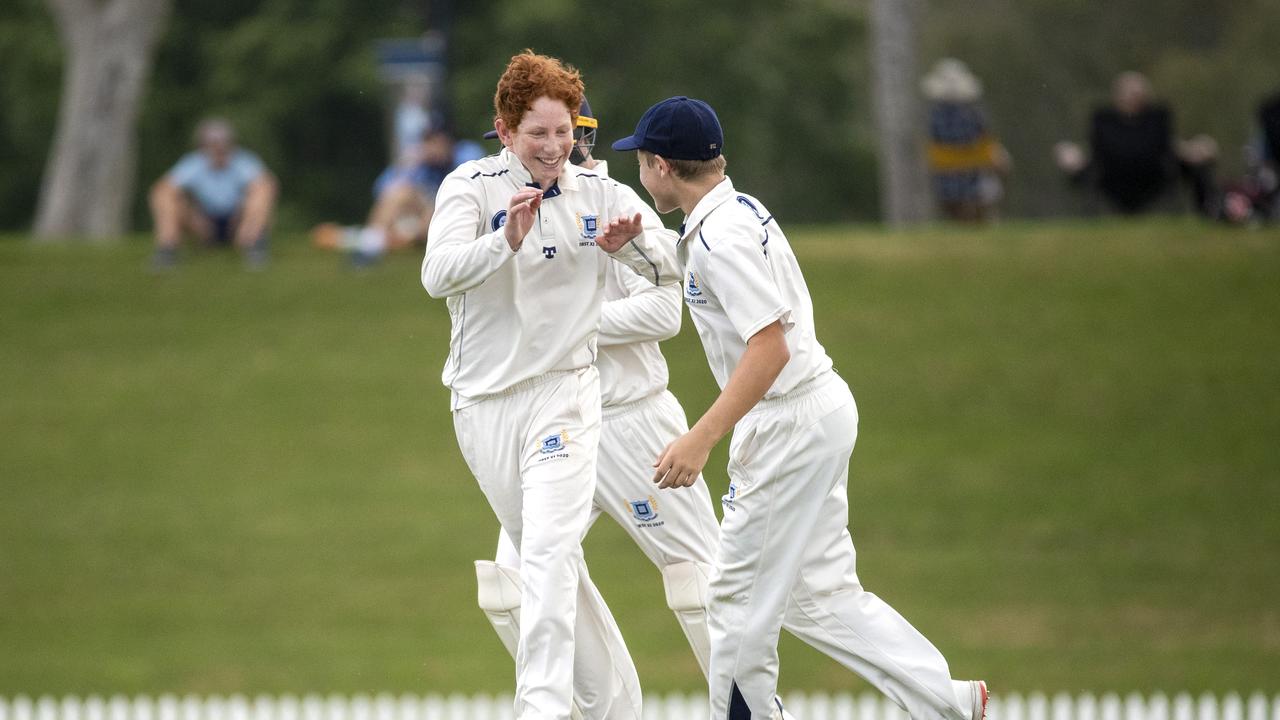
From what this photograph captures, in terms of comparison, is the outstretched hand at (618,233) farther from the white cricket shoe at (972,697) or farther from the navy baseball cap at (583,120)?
the white cricket shoe at (972,697)

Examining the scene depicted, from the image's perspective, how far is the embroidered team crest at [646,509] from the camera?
20.4ft

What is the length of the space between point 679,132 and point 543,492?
1.17 m

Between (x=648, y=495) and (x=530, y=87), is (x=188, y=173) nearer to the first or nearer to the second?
(x=648, y=495)

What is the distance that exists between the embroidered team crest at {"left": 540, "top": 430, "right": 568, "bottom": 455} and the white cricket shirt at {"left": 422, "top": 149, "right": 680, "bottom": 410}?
0.21 metres

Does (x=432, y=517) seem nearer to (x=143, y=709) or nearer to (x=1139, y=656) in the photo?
(x=143, y=709)

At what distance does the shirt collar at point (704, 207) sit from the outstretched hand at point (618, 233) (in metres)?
0.14

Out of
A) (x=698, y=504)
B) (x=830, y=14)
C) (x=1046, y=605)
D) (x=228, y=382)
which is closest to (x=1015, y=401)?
(x=1046, y=605)

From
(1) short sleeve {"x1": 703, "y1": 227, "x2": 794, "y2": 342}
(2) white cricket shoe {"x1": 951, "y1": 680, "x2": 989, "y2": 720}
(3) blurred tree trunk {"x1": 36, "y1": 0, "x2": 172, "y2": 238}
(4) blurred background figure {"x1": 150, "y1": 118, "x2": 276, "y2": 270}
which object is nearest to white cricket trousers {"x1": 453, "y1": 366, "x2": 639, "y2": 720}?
(1) short sleeve {"x1": 703, "y1": 227, "x2": 794, "y2": 342}

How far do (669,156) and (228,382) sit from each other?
15603 mm

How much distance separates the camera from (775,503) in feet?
17.9

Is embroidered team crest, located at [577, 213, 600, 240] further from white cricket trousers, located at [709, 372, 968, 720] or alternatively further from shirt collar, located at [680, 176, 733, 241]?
white cricket trousers, located at [709, 372, 968, 720]

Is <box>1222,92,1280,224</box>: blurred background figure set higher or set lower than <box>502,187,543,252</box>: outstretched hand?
lower

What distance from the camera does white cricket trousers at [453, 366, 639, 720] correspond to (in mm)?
5547

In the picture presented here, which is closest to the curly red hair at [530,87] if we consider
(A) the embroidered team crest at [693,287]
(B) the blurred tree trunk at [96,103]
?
(A) the embroidered team crest at [693,287]
